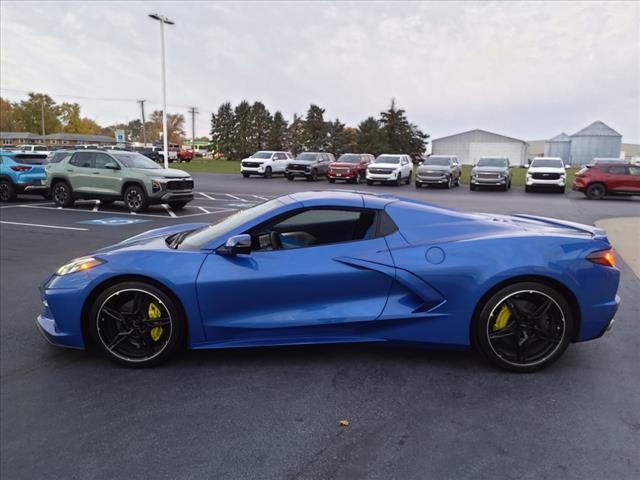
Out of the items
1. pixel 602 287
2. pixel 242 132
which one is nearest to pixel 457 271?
pixel 602 287

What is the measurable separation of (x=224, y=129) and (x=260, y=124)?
7700 millimetres

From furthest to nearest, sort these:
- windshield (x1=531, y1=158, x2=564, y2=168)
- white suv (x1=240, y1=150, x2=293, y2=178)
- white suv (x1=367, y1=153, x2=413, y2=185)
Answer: white suv (x1=240, y1=150, x2=293, y2=178)
white suv (x1=367, y1=153, x2=413, y2=185)
windshield (x1=531, y1=158, x2=564, y2=168)

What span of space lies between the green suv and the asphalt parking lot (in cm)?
927

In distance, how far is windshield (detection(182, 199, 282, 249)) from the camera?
377 cm

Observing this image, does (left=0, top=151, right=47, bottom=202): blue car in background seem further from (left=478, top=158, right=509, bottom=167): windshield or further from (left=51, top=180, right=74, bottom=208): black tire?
(left=478, top=158, right=509, bottom=167): windshield

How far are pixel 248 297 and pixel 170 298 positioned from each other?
1.96 feet

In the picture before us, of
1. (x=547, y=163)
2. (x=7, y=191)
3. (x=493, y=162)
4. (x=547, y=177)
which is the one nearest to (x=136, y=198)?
(x=7, y=191)

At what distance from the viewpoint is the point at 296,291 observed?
351 cm

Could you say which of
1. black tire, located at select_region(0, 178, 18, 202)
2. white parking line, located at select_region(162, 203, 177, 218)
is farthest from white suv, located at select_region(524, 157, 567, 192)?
black tire, located at select_region(0, 178, 18, 202)

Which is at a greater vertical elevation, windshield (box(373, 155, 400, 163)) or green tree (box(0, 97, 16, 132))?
green tree (box(0, 97, 16, 132))

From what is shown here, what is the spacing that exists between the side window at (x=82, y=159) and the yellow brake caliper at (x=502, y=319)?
13.6 meters

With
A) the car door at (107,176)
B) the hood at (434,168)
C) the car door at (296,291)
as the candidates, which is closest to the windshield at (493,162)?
the hood at (434,168)

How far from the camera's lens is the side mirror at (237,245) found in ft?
11.4

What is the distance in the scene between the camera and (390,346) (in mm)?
3895
